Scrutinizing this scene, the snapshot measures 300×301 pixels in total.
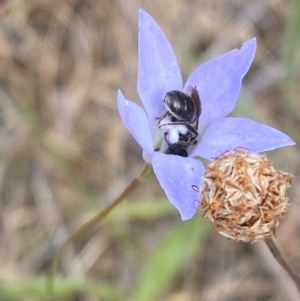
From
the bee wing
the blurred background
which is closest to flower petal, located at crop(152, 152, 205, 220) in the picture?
the bee wing

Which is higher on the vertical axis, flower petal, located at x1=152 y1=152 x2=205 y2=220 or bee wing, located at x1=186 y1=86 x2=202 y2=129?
bee wing, located at x1=186 y1=86 x2=202 y2=129

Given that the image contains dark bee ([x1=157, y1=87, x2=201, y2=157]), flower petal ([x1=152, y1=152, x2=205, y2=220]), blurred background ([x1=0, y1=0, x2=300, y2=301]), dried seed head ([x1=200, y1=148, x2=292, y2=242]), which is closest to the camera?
dried seed head ([x1=200, y1=148, x2=292, y2=242])

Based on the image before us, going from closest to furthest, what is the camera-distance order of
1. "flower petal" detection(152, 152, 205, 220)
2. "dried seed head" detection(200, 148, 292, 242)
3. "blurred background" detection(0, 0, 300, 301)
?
"dried seed head" detection(200, 148, 292, 242) < "flower petal" detection(152, 152, 205, 220) < "blurred background" detection(0, 0, 300, 301)

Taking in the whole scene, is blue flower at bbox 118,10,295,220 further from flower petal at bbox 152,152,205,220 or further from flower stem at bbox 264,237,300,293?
flower stem at bbox 264,237,300,293

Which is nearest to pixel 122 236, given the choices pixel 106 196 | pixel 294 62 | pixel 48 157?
pixel 106 196

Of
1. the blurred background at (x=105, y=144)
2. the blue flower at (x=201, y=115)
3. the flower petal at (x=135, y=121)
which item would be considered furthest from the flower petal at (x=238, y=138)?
the blurred background at (x=105, y=144)

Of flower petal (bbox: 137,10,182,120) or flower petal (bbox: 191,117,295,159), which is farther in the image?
flower petal (bbox: 137,10,182,120)

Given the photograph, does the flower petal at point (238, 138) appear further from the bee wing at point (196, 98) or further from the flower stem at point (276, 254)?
the flower stem at point (276, 254)

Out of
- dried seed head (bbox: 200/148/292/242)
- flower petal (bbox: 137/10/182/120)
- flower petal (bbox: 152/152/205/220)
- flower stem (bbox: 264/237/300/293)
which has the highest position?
flower petal (bbox: 137/10/182/120)
